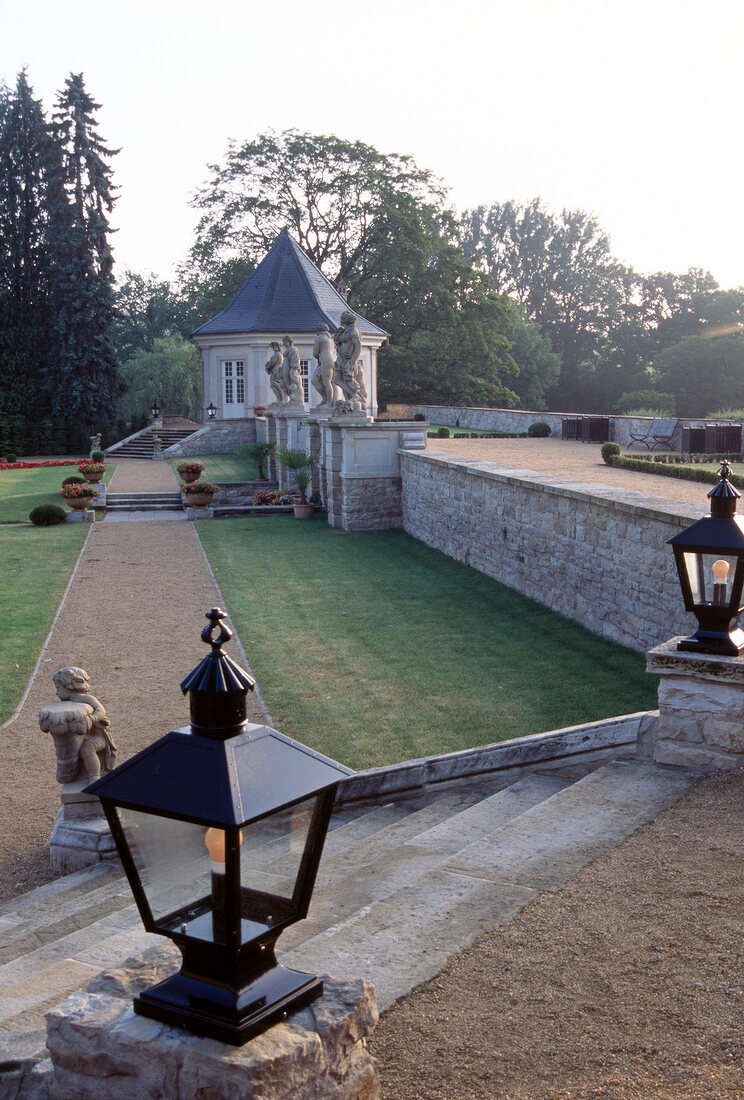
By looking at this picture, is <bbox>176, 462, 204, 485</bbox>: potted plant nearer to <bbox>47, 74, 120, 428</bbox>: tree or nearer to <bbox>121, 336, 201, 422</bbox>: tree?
<bbox>47, 74, 120, 428</bbox>: tree

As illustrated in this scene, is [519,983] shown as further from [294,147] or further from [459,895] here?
[294,147]

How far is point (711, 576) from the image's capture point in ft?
18.1

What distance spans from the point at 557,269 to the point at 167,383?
1537 inches

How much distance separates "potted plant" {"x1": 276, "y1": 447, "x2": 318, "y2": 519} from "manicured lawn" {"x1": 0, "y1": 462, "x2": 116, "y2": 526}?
20.3 feet

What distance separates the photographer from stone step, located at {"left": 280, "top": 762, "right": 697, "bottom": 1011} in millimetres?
3584

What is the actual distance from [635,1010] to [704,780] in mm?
2392

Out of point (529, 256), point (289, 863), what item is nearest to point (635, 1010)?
point (289, 863)

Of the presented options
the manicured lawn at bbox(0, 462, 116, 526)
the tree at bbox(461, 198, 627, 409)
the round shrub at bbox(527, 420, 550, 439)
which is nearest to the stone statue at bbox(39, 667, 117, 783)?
the manicured lawn at bbox(0, 462, 116, 526)

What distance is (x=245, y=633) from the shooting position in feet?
39.1

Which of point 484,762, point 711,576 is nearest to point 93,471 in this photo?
point 484,762

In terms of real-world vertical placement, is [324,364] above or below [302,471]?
above

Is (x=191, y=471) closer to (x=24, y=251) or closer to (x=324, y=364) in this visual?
(x=324, y=364)

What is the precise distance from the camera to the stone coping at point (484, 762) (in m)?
6.31

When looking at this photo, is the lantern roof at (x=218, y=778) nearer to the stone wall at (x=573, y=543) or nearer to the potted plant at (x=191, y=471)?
the stone wall at (x=573, y=543)
